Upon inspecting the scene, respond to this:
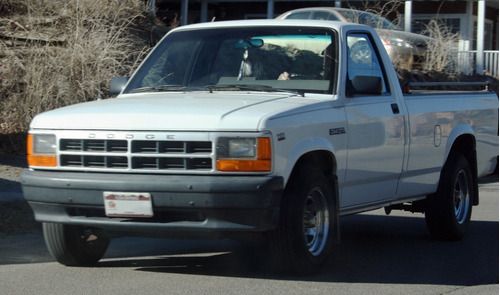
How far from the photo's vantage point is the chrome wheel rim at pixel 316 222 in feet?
21.1

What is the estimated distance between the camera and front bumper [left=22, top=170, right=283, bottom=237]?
18.9ft

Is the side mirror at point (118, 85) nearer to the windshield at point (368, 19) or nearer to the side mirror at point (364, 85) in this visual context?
the side mirror at point (364, 85)

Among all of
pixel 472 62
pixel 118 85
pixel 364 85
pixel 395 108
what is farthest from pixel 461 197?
pixel 472 62

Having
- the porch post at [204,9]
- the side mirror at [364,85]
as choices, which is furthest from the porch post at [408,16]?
the side mirror at [364,85]

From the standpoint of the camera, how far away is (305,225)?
21.2ft

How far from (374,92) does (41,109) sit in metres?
6.54

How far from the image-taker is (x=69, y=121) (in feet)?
20.4

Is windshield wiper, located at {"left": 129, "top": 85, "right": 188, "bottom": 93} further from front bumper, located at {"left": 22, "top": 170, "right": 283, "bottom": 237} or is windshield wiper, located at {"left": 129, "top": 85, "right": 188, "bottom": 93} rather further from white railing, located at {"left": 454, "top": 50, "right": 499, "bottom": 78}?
white railing, located at {"left": 454, "top": 50, "right": 499, "bottom": 78}

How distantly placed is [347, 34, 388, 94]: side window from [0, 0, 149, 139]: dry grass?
5.64 metres

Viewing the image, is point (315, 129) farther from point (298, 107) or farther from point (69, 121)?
point (69, 121)

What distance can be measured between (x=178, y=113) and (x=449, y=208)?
11.1ft

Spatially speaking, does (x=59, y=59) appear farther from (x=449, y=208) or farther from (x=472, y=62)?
(x=472, y=62)

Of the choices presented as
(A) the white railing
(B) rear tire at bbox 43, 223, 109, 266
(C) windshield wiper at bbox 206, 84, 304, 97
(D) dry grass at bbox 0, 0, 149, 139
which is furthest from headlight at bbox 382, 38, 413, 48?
(B) rear tire at bbox 43, 223, 109, 266

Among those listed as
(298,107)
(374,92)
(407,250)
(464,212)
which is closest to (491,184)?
(464,212)
